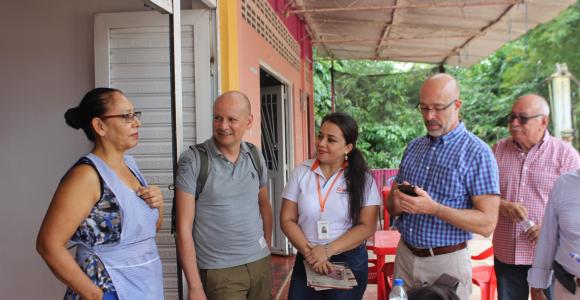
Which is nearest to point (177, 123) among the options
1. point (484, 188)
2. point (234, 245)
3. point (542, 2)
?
point (234, 245)

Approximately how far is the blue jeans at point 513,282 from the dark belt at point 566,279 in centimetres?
68

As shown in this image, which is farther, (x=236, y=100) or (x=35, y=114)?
(x=35, y=114)

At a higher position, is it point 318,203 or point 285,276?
point 318,203

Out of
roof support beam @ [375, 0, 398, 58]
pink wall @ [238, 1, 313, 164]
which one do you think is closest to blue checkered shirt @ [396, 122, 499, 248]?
pink wall @ [238, 1, 313, 164]

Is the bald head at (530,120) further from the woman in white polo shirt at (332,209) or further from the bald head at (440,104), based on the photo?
the woman in white polo shirt at (332,209)

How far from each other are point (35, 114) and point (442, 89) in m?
2.67

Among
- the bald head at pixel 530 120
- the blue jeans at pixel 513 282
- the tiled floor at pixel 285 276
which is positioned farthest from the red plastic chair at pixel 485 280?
the bald head at pixel 530 120

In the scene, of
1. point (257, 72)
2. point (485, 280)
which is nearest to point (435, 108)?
point (485, 280)

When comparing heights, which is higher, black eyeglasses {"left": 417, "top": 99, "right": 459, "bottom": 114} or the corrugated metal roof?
the corrugated metal roof

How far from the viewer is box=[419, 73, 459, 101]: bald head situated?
79.0 inches

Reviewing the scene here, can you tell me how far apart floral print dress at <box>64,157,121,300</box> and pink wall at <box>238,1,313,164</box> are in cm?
206

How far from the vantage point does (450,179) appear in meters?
2.00

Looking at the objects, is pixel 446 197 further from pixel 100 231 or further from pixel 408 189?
pixel 100 231

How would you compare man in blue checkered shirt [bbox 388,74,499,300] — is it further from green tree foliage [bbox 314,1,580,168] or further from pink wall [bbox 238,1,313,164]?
green tree foliage [bbox 314,1,580,168]
